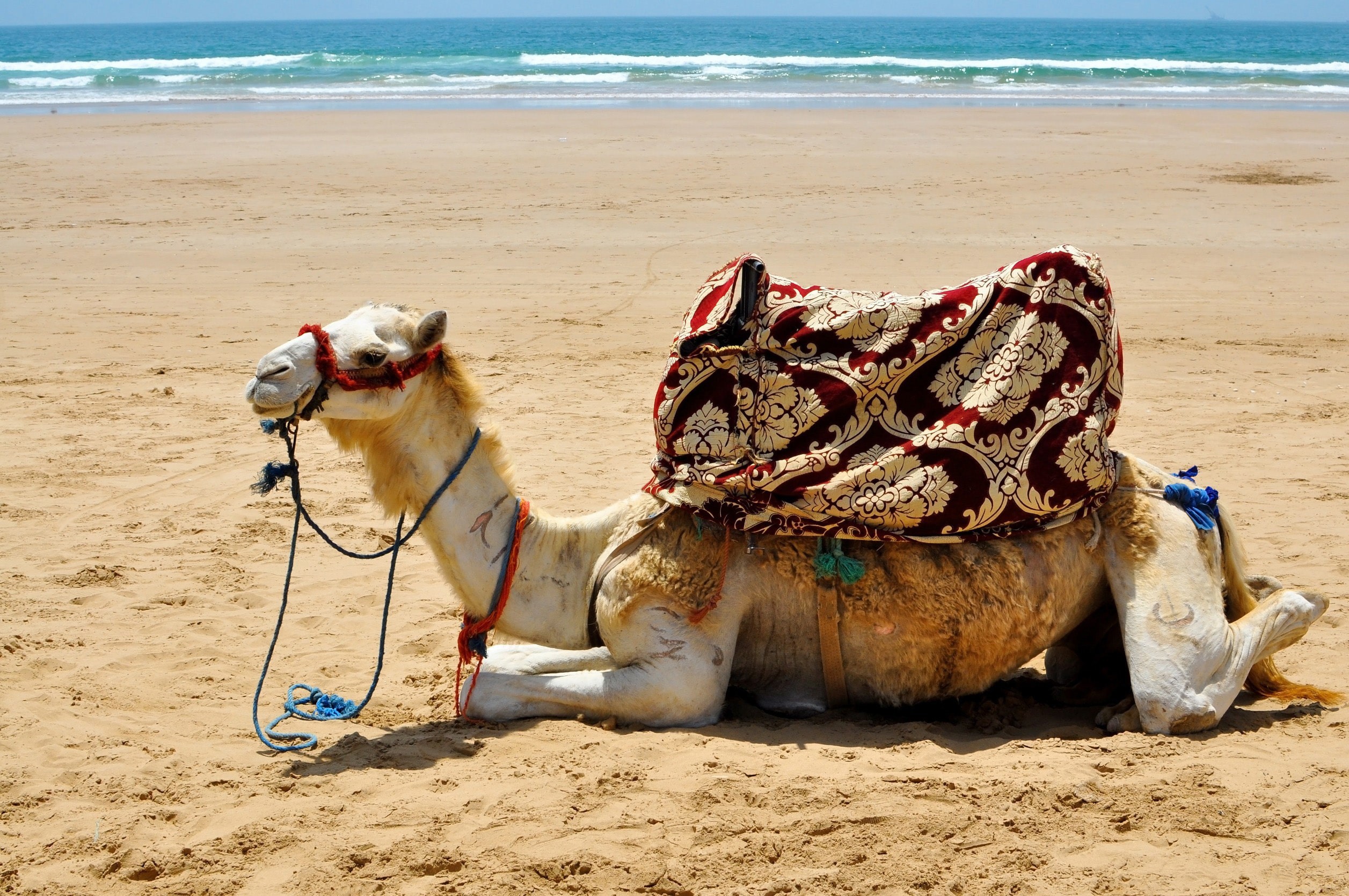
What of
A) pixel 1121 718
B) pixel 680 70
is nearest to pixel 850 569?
pixel 1121 718

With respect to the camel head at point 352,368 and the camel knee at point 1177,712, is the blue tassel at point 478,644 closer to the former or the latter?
the camel head at point 352,368

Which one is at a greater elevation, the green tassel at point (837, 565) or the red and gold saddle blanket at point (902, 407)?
the red and gold saddle blanket at point (902, 407)

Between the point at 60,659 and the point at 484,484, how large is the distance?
2201mm

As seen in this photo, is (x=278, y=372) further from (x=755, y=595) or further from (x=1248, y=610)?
(x=1248, y=610)

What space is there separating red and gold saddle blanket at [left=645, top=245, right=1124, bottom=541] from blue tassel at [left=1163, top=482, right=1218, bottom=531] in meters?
0.31

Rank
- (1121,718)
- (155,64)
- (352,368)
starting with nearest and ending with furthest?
(352,368), (1121,718), (155,64)

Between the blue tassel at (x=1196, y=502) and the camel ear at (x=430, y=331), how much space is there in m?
2.76

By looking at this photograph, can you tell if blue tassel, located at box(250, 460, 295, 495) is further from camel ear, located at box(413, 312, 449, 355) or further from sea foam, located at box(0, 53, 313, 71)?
sea foam, located at box(0, 53, 313, 71)

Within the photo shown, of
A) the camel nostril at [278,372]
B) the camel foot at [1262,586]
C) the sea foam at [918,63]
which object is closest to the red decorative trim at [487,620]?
the camel nostril at [278,372]

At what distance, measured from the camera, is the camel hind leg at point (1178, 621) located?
174 inches

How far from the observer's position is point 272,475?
4438 mm

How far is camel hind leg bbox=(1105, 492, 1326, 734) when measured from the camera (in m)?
4.42

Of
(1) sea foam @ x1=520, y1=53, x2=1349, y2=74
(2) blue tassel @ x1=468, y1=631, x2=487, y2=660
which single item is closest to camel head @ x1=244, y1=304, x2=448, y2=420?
(2) blue tassel @ x1=468, y1=631, x2=487, y2=660

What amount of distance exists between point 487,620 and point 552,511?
252cm
